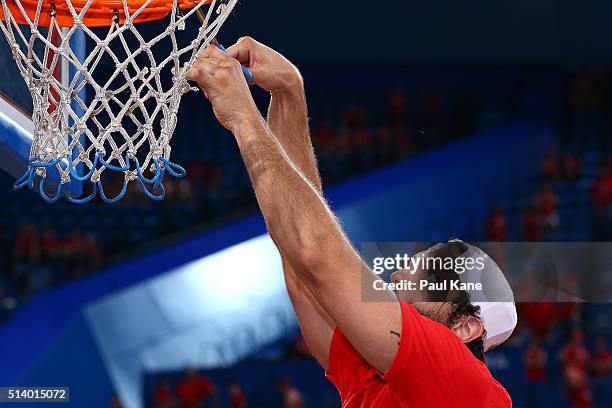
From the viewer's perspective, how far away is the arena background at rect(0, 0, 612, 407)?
5.62 meters

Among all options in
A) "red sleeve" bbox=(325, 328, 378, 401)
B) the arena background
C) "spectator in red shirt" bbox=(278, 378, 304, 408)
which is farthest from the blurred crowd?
"red sleeve" bbox=(325, 328, 378, 401)

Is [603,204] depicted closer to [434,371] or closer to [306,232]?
[434,371]

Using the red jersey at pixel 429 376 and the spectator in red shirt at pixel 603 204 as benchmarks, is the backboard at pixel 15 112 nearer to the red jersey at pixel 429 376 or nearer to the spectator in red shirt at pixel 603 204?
the red jersey at pixel 429 376

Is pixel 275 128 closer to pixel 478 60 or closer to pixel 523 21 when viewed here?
pixel 523 21

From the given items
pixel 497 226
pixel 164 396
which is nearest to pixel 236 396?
pixel 164 396

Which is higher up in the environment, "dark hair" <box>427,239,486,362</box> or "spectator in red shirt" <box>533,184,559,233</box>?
"dark hair" <box>427,239,486,362</box>

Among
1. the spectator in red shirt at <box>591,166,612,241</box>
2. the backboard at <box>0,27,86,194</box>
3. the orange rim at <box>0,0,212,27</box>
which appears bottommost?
the spectator in red shirt at <box>591,166,612,241</box>

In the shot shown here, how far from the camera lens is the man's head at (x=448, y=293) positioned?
175cm

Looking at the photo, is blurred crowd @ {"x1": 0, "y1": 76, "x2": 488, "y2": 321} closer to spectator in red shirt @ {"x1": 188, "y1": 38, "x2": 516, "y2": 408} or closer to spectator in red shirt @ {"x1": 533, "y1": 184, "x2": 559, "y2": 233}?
spectator in red shirt @ {"x1": 533, "y1": 184, "x2": 559, "y2": 233}

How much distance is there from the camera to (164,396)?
5418mm

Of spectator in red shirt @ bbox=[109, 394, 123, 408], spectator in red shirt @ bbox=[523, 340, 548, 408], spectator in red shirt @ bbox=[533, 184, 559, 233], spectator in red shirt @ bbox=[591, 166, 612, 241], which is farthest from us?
spectator in red shirt @ bbox=[533, 184, 559, 233]

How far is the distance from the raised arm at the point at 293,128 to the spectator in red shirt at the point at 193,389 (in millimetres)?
3677

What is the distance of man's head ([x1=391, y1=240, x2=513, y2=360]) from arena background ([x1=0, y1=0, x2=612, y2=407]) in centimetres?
294

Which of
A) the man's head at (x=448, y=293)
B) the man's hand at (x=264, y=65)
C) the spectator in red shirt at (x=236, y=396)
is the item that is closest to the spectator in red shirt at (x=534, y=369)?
the spectator in red shirt at (x=236, y=396)
